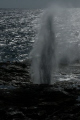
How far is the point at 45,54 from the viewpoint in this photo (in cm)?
4134

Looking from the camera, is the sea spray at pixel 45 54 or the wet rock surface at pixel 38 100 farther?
the sea spray at pixel 45 54

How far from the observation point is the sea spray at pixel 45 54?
37.9 m

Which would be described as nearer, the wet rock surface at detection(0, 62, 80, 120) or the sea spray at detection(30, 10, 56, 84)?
the wet rock surface at detection(0, 62, 80, 120)

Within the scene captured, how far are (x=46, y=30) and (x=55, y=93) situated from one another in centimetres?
1832

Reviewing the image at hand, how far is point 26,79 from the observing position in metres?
37.9

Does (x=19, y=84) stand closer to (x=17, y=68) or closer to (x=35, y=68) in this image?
(x=35, y=68)

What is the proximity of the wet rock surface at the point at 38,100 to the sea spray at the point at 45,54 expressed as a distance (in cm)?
204

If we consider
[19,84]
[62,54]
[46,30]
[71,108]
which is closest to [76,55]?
[62,54]

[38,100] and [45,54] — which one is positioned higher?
[45,54]

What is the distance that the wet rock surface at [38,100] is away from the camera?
2347 centimetres

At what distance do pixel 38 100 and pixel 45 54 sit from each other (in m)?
15.2

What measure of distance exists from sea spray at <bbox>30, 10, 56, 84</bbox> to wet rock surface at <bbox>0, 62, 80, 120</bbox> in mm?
2041

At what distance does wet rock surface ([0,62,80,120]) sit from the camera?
23469 mm

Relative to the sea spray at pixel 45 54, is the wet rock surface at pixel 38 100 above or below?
below
